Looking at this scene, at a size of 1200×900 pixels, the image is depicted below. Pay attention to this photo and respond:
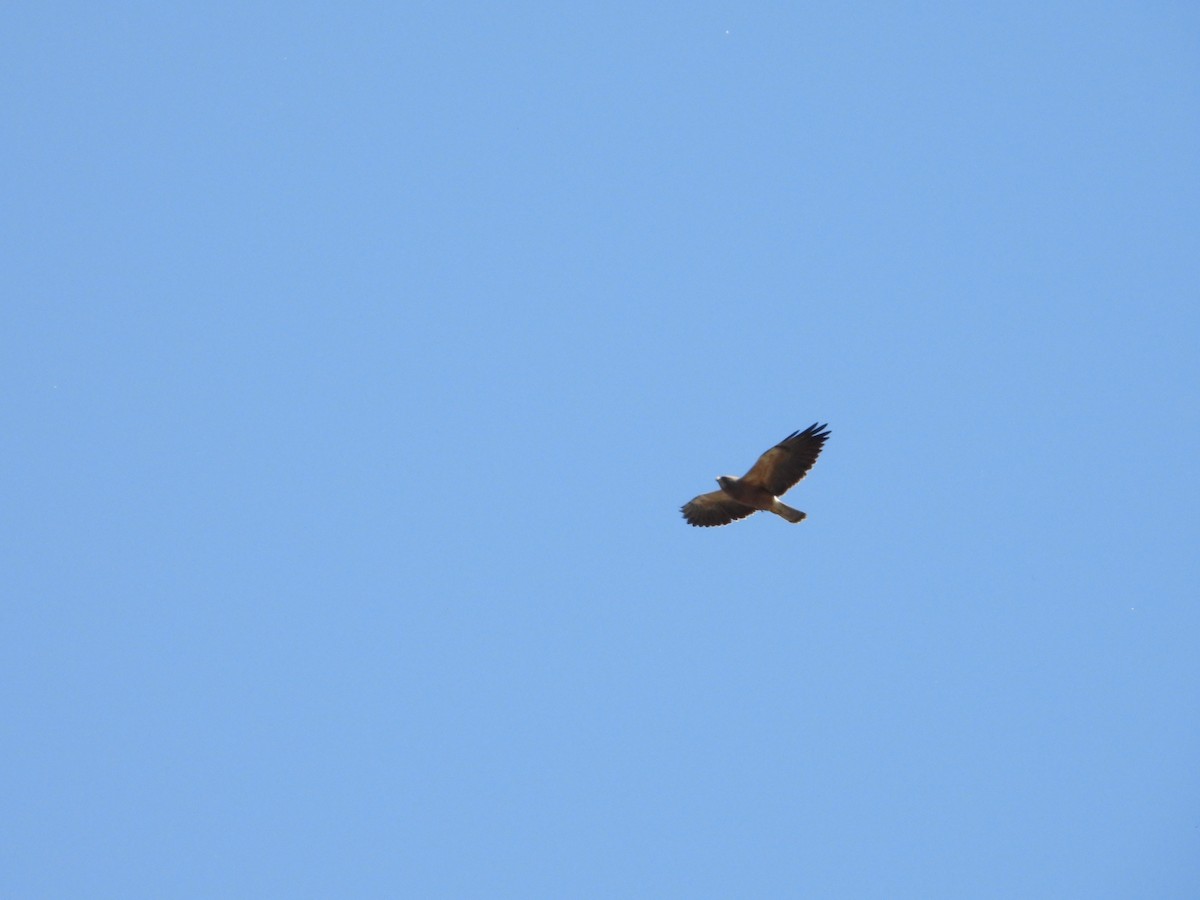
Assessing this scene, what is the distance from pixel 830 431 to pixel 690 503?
2.53 meters

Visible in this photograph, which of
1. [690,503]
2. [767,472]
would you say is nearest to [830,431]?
[767,472]

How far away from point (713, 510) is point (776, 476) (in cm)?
161

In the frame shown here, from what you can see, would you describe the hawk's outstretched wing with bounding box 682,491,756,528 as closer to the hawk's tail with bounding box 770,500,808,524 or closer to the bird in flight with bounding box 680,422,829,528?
the bird in flight with bounding box 680,422,829,528

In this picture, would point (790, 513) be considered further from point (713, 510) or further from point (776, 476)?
point (713, 510)

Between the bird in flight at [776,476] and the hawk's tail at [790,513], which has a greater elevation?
the bird in flight at [776,476]

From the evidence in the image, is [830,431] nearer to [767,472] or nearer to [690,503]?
[767,472]

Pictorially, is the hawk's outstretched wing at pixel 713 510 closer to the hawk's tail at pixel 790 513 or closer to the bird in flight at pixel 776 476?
the bird in flight at pixel 776 476

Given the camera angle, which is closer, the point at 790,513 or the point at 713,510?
the point at 790,513

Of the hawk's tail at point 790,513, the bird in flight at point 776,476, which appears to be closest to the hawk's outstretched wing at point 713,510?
the bird in flight at point 776,476

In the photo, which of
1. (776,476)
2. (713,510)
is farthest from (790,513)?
(713,510)

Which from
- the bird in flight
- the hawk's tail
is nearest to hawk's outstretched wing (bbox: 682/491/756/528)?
the bird in flight

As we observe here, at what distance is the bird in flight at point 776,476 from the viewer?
18281mm

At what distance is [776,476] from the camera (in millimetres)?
18516

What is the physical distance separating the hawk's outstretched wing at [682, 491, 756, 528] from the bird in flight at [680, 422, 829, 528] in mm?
21
